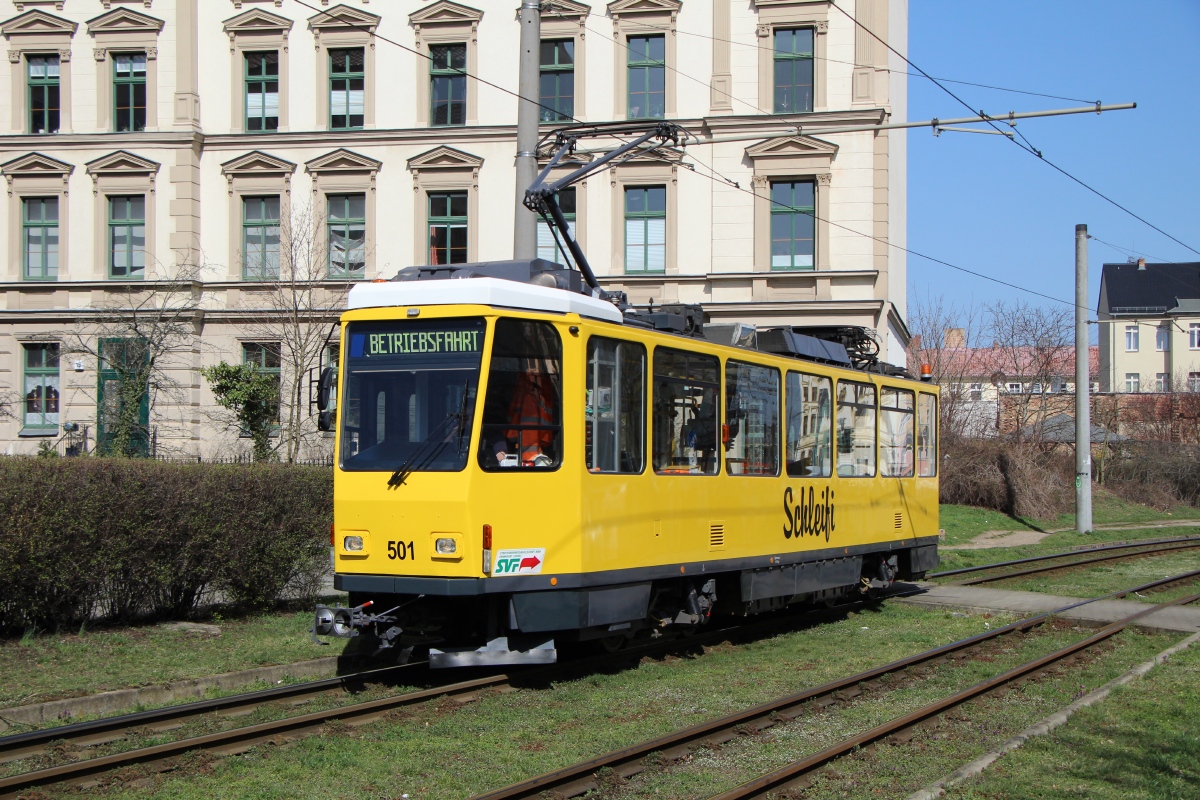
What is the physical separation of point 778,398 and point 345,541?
5.16 meters

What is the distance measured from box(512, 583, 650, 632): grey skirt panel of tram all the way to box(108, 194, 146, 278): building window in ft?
71.9

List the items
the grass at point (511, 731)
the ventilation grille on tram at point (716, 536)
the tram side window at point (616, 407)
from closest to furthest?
the grass at point (511, 731)
the tram side window at point (616, 407)
the ventilation grille on tram at point (716, 536)

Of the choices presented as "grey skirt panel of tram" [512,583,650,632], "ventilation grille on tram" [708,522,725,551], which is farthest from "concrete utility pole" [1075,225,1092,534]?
"grey skirt panel of tram" [512,583,650,632]

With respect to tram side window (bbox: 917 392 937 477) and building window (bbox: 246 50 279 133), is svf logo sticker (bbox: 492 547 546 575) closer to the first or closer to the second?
tram side window (bbox: 917 392 937 477)

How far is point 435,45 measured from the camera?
28000 mm

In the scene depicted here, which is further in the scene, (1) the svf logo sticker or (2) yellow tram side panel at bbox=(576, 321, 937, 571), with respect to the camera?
(2) yellow tram side panel at bbox=(576, 321, 937, 571)

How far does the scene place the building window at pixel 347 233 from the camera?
2816 centimetres

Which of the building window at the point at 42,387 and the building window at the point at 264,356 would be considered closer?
the building window at the point at 264,356

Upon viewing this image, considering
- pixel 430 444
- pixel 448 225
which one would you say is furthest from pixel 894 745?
pixel 448 225

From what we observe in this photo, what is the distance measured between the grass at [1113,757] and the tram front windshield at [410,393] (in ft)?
14.6

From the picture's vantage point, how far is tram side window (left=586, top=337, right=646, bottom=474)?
966 centimetres

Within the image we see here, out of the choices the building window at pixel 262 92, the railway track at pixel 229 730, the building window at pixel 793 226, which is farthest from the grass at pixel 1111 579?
the building window at pixel 262 92

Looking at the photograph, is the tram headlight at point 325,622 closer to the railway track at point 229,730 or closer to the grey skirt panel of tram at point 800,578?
the railway track at point 229,730

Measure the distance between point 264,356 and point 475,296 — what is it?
63.8 ft
